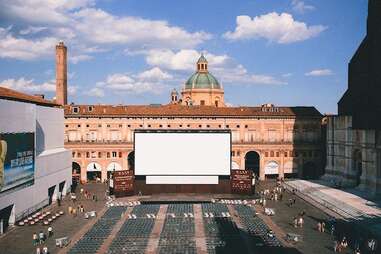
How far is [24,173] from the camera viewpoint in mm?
58531

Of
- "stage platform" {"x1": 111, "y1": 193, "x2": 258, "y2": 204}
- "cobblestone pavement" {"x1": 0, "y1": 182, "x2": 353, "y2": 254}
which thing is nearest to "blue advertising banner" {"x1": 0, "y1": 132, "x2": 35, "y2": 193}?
"cobblestone pavement" {"x1": 0, "y1": 182, "x2": 353, "y2": 254}

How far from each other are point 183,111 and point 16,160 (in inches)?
1868

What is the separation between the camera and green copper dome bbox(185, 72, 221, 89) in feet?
416

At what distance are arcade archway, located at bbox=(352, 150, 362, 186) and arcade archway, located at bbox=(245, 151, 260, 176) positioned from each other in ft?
82.1

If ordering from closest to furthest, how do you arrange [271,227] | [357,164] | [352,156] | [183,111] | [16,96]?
[271,227], [16,96], [357,164], [352,156], [183,111]

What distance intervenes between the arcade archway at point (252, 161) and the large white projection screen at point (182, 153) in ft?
69.9

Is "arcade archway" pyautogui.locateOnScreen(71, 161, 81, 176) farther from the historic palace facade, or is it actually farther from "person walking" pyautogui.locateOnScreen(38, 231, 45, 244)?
"person walking" pyautogui.locateOnScreen(38, 231, 45, 244)

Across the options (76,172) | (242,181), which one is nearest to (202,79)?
(76,172)

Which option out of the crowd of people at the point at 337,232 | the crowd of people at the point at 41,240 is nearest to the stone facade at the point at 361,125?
the crowd of people at the point at 337,232

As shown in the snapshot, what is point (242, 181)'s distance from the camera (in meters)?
76.8

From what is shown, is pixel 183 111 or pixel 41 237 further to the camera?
pixel 183 111

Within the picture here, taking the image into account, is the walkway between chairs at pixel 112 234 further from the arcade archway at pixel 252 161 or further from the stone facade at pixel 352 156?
the arcade archway at pixel 252 161

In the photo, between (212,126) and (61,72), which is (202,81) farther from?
(61,72)

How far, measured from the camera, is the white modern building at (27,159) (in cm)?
5294
